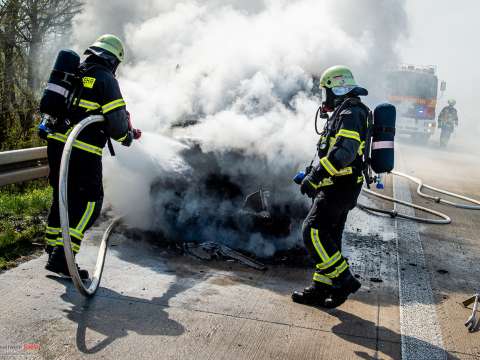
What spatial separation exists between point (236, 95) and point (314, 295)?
322cm

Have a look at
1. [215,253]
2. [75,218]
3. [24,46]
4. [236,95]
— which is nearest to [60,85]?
[75,218]

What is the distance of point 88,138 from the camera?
166 inches

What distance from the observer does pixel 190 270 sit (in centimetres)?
469

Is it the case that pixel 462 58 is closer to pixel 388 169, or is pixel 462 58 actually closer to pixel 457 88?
pixel 457 88

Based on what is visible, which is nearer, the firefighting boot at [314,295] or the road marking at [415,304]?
the road marking at [415,304]

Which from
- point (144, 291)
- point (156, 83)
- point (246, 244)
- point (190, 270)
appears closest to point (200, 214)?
point (246, 244)

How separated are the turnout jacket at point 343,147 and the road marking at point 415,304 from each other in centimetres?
107

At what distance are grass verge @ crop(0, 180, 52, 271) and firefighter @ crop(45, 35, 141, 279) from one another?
50 centimetres

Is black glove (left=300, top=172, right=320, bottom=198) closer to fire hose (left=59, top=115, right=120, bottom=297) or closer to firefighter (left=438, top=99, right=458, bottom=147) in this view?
fire hose (left=59, top=115, right=120, bottom=297)

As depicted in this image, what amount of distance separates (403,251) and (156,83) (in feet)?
14.4

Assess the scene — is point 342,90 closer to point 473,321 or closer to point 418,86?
point 473,321

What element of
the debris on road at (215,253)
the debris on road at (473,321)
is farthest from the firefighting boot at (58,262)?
the debris on road at (473,321)

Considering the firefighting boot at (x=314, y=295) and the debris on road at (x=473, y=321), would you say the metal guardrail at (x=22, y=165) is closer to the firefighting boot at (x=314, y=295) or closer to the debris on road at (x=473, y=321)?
the firefighting boot at (x=314, y=295)

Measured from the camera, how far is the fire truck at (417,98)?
66.9 feet
